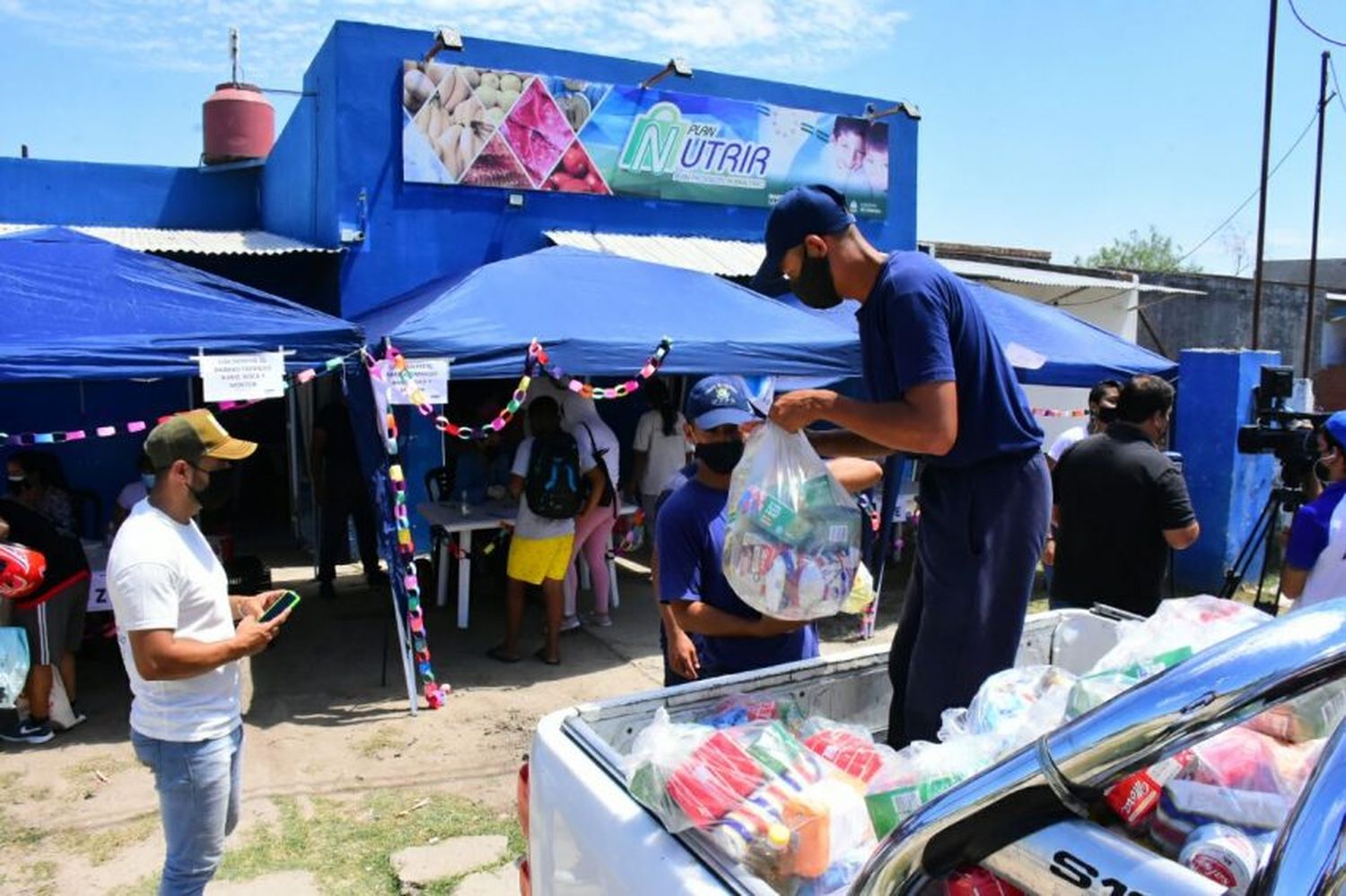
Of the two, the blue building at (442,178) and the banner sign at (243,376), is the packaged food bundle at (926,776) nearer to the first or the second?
the banner sign at (243,376)

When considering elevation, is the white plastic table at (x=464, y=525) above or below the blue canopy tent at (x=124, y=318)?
below

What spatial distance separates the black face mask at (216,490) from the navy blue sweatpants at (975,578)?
2298mm

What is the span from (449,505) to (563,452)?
2.06 metres

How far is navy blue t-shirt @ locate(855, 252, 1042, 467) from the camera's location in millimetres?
2049

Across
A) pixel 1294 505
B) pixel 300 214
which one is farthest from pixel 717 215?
pixel 1294 505

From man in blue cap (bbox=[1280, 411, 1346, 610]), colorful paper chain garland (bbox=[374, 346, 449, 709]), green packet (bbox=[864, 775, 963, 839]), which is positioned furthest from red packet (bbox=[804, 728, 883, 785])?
colorful paper chain garland (bbox=[374, 346, 449, 709])

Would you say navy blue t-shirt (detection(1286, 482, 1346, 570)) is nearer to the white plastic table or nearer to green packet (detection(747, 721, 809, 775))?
green packet (detection(747, 721, 809, 775))

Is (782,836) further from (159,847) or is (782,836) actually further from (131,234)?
(131,234)

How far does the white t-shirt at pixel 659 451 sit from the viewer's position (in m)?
8.76

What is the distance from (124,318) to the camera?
18.1ft

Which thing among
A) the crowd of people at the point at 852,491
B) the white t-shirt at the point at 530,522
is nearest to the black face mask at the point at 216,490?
the crowd of people at the point at 852,491

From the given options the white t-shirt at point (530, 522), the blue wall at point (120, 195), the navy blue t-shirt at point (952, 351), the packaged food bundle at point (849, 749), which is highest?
the blue wall at point (120, 195)

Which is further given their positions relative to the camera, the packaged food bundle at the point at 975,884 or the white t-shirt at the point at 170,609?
the white t-shirt at the point at 170,609

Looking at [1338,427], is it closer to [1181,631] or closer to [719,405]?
[1181,631]
